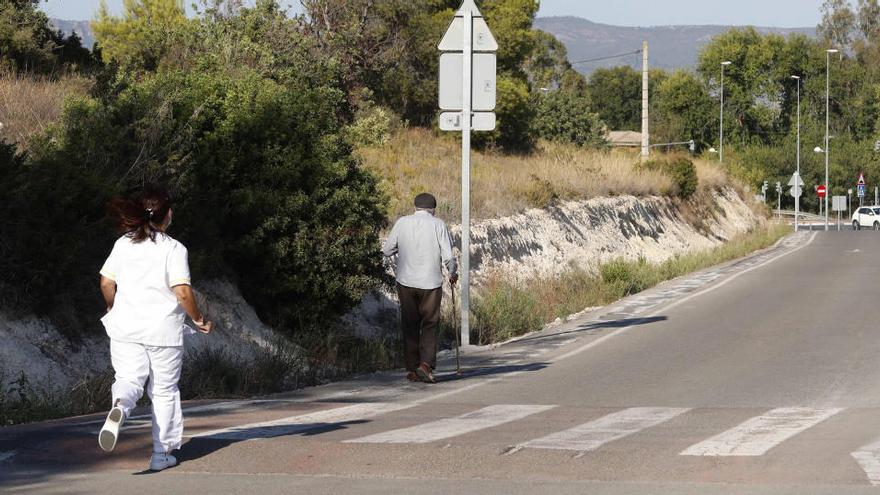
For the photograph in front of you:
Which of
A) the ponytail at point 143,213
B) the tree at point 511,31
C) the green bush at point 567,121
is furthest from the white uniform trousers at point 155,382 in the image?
the green bush at point 567,121

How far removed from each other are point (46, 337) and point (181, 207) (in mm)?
2713

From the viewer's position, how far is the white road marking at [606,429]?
8.82 metres

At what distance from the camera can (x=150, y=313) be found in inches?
313

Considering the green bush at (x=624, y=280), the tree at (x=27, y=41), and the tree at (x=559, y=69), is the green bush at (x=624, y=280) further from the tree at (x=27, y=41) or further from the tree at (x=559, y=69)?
the tree at (x=559, y=69)

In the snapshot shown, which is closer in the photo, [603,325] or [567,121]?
[603,325]

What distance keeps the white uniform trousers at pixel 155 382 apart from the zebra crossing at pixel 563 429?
1.07 m

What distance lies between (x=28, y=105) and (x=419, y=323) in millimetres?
7830

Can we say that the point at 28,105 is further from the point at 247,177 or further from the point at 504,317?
the point at 504,317

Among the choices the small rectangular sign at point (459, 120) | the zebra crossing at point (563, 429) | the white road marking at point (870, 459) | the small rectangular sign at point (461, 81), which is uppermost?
the small rectangular sign at point (461, 81)

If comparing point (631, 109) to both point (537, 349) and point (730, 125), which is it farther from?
point (537, 349)

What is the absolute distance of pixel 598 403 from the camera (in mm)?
11562

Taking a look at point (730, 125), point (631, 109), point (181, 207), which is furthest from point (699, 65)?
point (181, 207)

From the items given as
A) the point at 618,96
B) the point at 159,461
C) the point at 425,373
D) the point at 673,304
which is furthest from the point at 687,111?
the point at 159,461

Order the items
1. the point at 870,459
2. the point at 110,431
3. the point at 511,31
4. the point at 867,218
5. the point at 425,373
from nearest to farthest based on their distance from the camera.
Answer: the point at 110,431 < the point at 870,459 < the point at 425,373 < the point at 511,31 < the point at 867,218
